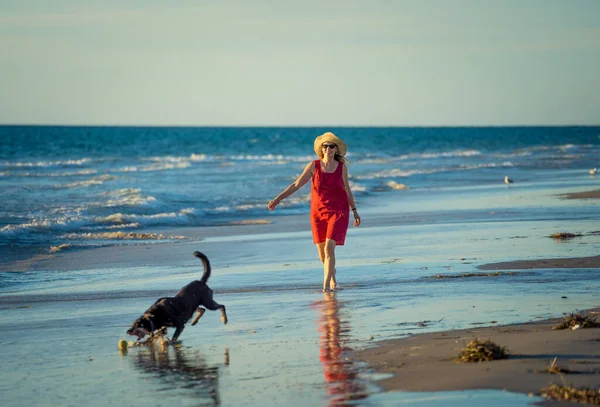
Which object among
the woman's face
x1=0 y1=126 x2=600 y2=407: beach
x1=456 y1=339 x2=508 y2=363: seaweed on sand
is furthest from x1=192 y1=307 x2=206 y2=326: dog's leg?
x1=456 y1=339 x2=508 y2=363: seaweed on sand

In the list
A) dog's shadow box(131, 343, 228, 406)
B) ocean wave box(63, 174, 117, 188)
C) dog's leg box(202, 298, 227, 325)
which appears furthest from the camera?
ocean wave box(63, 174, 117, 188)

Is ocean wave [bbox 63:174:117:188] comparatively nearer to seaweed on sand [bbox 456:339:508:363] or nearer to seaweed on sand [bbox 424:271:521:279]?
seaweed on sand [bbox 424:271:521:279]

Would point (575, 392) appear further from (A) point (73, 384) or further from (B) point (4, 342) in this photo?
(B) point (4, 342)

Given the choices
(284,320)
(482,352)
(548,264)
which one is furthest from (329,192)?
(482,352)

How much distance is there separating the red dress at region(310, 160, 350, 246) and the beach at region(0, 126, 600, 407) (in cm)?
66

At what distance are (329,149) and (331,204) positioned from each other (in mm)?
611

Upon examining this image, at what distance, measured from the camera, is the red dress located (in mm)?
9273

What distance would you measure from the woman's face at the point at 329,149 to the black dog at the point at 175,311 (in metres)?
2.37

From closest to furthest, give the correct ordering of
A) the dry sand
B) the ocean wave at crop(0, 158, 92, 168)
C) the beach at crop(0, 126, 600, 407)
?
the dry sand < the beach at crop(0, 126, 600, 407) < the ocean wave at crop(0, 158, 92, 168)

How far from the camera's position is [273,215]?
20.7 meters

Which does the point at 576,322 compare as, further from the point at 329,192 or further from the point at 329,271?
the point at 329,192

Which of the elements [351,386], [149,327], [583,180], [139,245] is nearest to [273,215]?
[139,245]

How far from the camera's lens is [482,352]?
18.1 feet

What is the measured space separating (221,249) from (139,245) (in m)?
1.90
